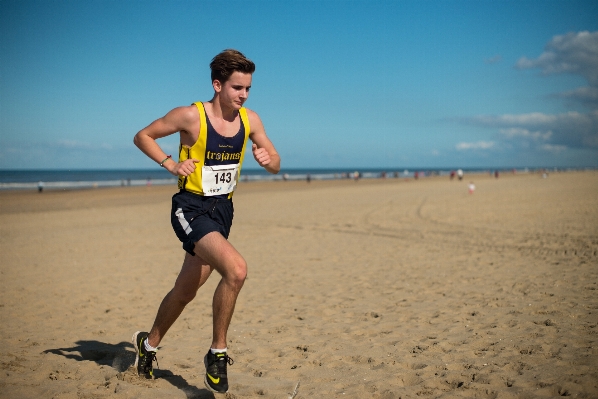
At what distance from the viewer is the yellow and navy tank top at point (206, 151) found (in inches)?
143

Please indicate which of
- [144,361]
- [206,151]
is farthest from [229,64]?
[144,361]

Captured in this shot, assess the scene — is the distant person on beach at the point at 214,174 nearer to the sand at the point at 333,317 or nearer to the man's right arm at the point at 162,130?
the man's right arm at the point at 162,130

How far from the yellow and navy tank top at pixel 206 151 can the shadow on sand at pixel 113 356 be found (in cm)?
158

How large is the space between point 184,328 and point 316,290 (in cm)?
231

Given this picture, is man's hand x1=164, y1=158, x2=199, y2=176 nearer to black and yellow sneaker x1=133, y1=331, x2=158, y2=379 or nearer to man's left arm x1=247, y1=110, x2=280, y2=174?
man's left arm x1=247, y1=110, x2=280, y2=174

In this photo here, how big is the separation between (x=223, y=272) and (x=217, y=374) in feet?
2.35

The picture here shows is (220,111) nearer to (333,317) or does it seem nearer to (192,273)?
(192,273)

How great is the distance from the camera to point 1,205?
2805 centimetres

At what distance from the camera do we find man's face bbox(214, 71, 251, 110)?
142 inches

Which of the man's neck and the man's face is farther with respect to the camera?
the man's neck

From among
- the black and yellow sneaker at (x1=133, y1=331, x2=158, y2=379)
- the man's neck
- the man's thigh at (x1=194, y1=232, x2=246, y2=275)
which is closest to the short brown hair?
the man's neck

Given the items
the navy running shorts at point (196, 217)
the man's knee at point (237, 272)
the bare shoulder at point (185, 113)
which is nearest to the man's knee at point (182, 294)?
the navy running shorts at point (196, 217)

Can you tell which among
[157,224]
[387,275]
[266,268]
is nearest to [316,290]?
[387,275]

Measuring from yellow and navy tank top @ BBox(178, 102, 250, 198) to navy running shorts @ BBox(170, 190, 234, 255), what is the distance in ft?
0.19
